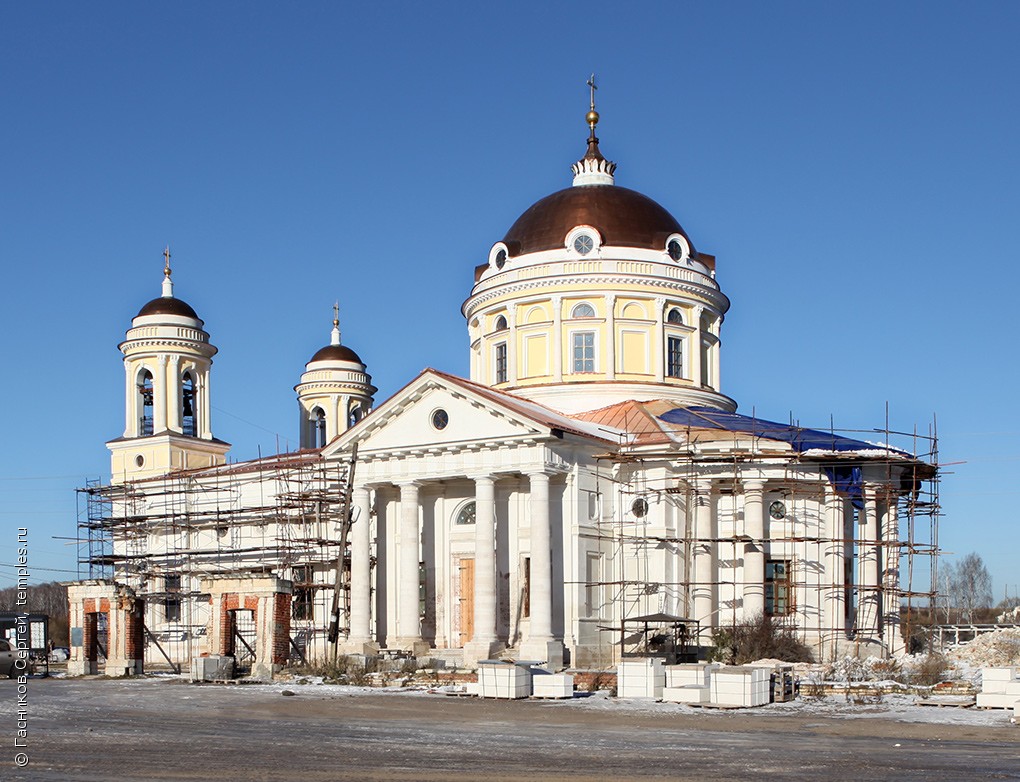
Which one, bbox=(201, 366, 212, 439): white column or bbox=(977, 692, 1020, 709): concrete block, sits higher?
bbox=(201, 366, 212, 439): white column

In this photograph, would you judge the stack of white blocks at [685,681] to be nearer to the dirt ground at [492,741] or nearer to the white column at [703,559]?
the dirt ground at [492,741]

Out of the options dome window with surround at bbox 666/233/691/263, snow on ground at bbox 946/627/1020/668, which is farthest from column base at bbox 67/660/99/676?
snow on ground at bbox 946/627/1020/668

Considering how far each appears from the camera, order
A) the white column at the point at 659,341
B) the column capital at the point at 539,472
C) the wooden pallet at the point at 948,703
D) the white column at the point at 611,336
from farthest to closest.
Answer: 1. the white column at the point at 659,341
2. the white column at the point at 611,336
3. the column capital at the point at 539,472
4. the wooden pallet at the point at 948,703

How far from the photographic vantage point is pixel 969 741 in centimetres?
2069

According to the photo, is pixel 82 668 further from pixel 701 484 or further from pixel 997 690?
pixel 997 690

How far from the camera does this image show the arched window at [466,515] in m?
43.6

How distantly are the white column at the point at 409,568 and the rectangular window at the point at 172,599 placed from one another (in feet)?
39.6

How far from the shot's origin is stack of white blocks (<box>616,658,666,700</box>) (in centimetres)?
2902

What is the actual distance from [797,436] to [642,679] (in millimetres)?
14879

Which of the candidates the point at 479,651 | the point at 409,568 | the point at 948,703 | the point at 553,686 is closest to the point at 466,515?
the point at 409,568

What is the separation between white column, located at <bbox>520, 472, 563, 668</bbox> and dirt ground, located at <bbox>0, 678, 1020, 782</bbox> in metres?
9.52

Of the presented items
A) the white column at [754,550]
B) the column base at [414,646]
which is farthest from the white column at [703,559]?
the column base at [414,646]

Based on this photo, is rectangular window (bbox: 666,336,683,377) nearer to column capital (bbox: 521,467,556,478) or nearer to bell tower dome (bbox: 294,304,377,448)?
column capital (bbox: 521,467,556,478)

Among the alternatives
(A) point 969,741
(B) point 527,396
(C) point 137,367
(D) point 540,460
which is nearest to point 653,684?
(A) point 969,741
